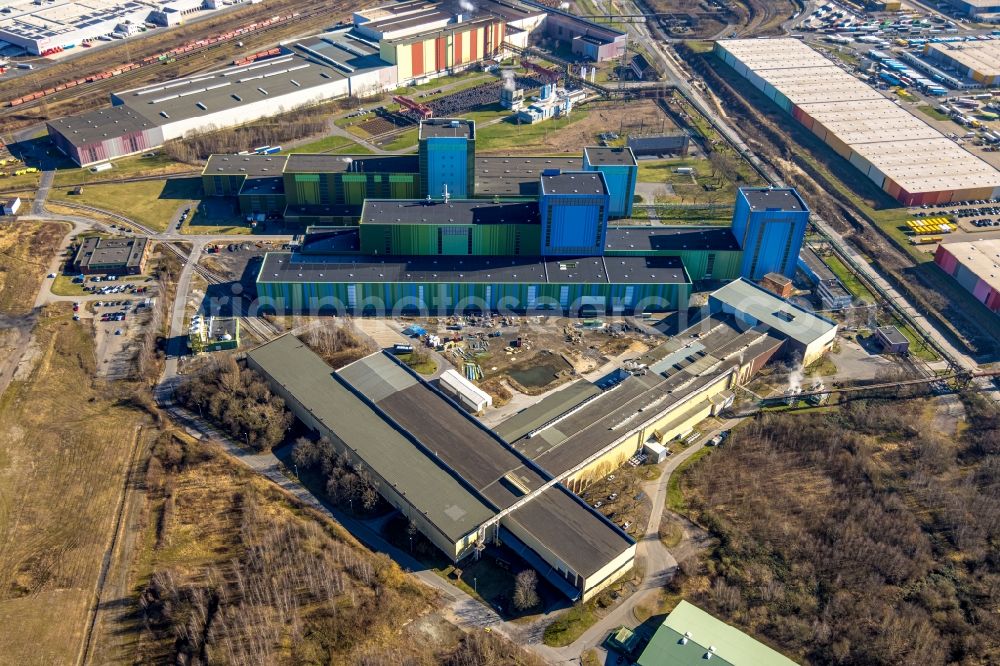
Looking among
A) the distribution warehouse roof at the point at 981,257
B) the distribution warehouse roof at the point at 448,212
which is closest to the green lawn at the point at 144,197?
the distribution warehouse roof at the point at 448,212

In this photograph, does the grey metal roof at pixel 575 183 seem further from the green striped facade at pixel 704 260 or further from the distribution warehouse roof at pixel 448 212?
the green striped facade at pixel 704 260

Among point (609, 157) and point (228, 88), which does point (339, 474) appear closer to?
point (609, 157)

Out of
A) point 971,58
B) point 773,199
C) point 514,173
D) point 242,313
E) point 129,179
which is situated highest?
point 773,199

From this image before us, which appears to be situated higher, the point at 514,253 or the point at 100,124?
the point at 100,124

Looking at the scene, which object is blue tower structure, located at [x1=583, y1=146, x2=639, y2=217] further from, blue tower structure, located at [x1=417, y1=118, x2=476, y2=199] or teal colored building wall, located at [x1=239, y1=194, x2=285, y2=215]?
teal colored building wall, located at [x1=239, y1=194, x2=285, y2=215]

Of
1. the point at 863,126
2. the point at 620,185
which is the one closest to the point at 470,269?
the point at 620,185

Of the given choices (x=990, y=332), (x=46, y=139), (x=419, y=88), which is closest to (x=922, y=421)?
(x=990, y=332)

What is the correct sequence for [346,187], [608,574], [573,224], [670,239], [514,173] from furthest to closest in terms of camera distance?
[514,173] → [346,187] → [670,239] → [573,224] → [608,574]
